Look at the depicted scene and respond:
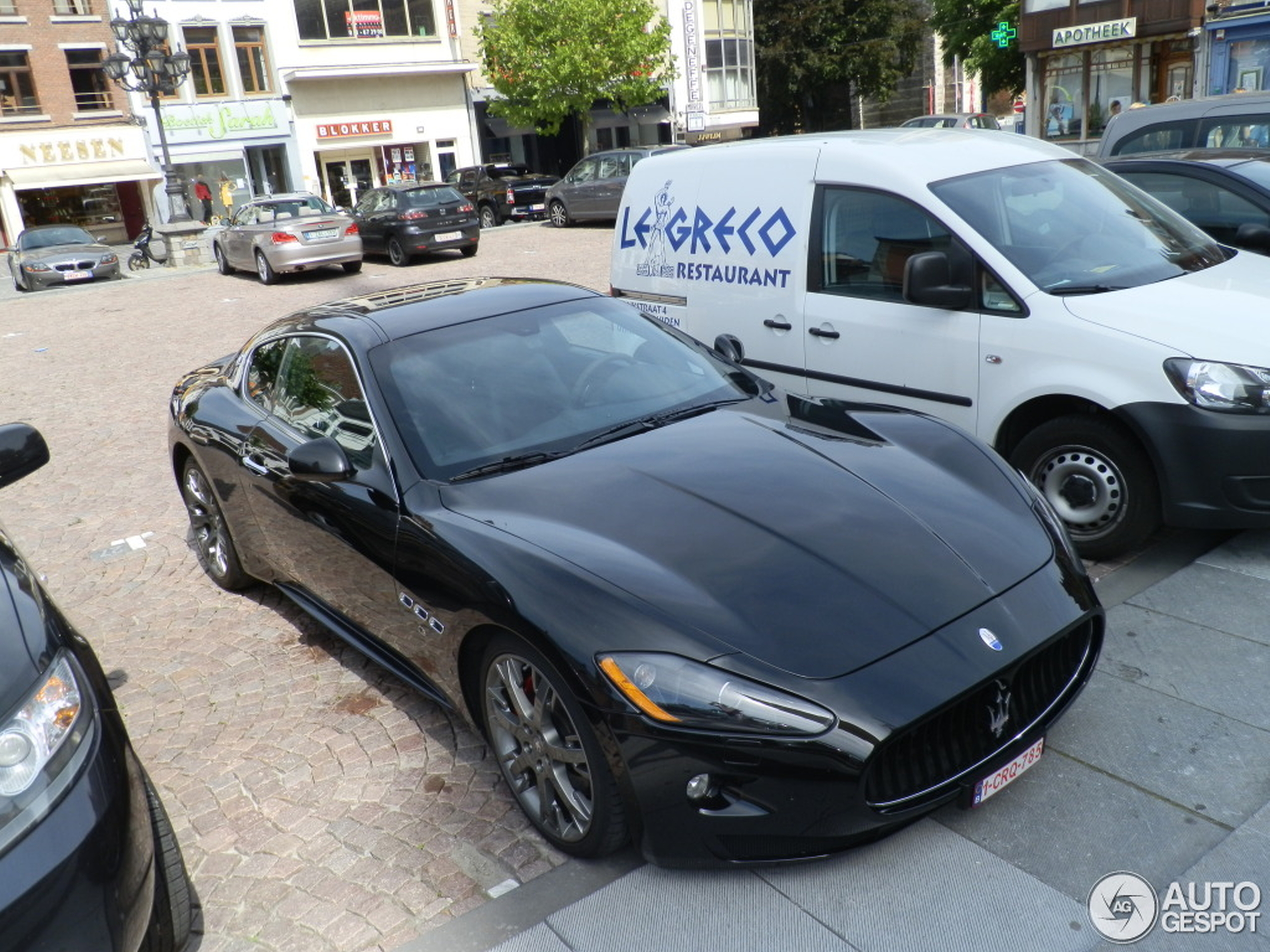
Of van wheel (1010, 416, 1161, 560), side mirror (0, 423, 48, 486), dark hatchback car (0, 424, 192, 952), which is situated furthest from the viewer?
van wheel (1010, 416, 1161, 560)

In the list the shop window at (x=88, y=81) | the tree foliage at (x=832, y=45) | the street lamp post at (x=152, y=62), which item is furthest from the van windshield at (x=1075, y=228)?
the tree foliage at (x=832, y=45)

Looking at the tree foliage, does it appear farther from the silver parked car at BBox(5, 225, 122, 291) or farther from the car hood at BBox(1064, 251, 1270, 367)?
the car hood at BBox(1064, 251, 1270, 367)

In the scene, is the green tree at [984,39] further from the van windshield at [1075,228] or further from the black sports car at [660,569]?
the black sports car at [660,569]

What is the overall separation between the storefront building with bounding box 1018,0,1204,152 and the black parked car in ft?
48.8

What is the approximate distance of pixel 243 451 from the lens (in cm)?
472

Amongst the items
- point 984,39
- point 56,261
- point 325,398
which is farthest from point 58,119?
point 325,398

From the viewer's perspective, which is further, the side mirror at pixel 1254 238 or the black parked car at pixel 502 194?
the black parked car at pixel 502 194

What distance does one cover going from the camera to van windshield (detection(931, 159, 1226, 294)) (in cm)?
509

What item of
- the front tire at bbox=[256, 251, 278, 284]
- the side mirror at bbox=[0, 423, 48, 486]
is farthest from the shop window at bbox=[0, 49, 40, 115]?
the side mirror at bbox=[0, 423, 48, 486]

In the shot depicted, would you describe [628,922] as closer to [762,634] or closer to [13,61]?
[762,634]

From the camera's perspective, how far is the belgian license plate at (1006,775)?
293cm

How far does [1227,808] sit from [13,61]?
4410 cm

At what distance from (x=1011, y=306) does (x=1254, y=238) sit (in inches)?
87.1

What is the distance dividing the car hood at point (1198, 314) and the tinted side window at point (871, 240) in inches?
32.5
